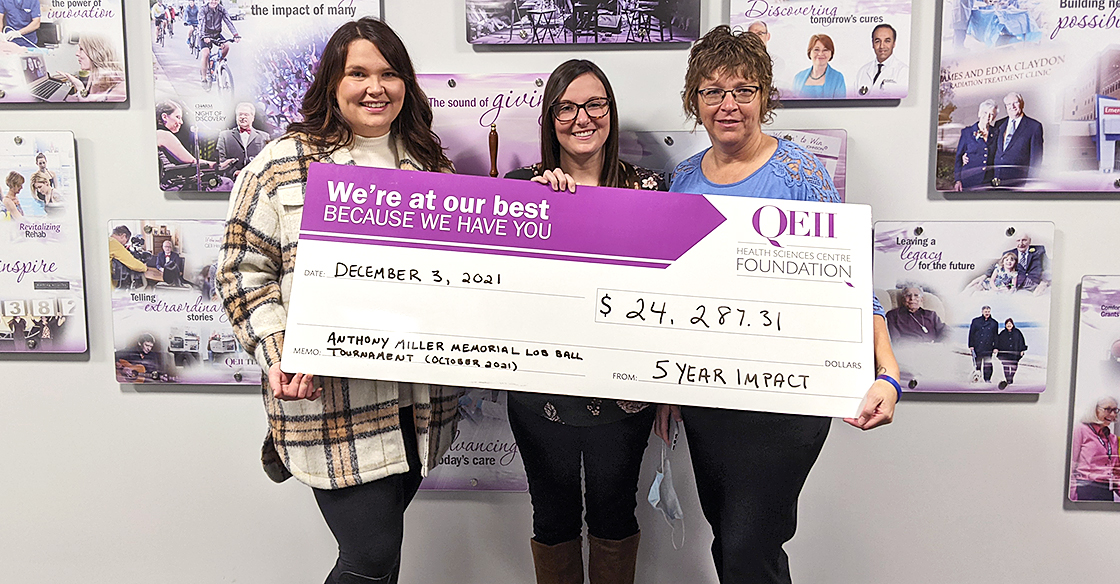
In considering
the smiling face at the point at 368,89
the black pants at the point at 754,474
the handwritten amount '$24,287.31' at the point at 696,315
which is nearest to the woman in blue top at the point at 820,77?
the handwritten amount '$24,287.31' at the point at 696,315

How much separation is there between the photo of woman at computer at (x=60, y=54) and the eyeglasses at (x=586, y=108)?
979mm

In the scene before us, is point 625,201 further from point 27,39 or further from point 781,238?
point 27,39

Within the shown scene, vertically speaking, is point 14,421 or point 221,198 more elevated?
point 221,198

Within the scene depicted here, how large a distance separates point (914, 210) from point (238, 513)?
5.45ft

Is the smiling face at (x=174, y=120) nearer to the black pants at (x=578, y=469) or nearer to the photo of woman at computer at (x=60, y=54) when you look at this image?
the photo of woman at computer at (x=60, y=54)

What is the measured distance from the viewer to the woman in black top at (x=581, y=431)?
3.86ft

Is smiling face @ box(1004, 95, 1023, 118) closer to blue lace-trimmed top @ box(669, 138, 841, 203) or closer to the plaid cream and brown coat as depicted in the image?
blue lace-trimmed top @ box(669, 138, 841, 203)

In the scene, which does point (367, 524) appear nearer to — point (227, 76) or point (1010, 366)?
point (227, 76)

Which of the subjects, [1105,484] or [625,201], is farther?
[1105,484]

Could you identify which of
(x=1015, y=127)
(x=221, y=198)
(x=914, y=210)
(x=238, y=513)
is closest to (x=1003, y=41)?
(x=1015, y=127)

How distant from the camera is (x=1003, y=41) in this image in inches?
54.9

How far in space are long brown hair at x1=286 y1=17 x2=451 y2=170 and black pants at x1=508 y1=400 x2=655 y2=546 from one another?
55cm

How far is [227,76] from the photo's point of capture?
1.43 m

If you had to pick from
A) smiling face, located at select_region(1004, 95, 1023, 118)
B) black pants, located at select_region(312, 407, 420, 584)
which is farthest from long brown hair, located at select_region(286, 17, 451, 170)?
smiling face, located at select_region(1004, 95, 1023, 118)
